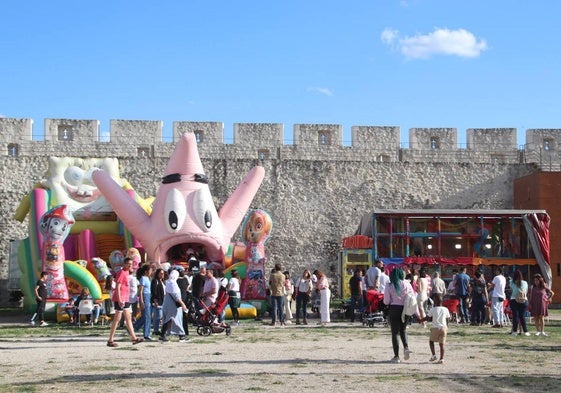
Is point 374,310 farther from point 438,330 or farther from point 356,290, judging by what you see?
point 438,330

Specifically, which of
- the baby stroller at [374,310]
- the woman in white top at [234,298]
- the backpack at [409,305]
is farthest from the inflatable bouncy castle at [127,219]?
the backpack at [409,305]

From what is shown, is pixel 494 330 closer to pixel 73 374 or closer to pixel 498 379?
pixel 498 379

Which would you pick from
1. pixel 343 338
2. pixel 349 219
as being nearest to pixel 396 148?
pixel 349 219

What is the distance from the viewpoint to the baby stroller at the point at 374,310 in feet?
58.2

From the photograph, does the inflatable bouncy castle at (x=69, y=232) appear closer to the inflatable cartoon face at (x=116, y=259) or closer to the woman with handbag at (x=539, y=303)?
Answer: the inflatable cartoon face at (x=116, y=259)

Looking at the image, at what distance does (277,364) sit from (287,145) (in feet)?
69.2

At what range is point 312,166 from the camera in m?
30.2

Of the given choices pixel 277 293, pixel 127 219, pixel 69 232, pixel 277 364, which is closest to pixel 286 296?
pixel 277 293

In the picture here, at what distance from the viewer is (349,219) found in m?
29.9

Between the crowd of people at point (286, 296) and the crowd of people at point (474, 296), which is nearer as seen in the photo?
the crowd of people at point (474, 296)

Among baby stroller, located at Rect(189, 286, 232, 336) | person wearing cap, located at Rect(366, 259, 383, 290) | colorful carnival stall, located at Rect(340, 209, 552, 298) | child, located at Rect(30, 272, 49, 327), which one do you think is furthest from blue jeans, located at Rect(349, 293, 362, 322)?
child, located at Rect(30, 272, 49, 327)

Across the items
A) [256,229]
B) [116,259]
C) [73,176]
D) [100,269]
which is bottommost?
[100,269]

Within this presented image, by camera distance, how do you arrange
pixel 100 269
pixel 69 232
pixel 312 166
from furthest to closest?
pixel 312 166, pixel 69 232, pixel 100 269

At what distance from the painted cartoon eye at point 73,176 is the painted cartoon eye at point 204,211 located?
402 centimetres
